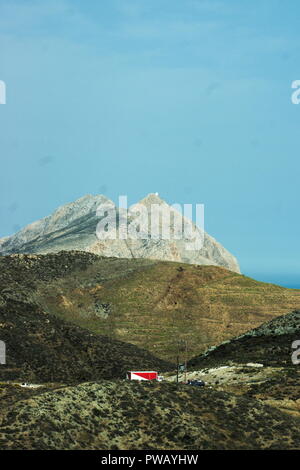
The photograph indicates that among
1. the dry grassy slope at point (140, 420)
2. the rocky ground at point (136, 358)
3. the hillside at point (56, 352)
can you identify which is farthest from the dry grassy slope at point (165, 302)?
the dry grassy slope at point (140, 420)

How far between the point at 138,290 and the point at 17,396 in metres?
99.1

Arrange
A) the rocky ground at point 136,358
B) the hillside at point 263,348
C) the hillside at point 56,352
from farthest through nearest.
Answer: the hillside at point 56,352 → the hillside at point 263,348 → the rocky ground at point 136,358

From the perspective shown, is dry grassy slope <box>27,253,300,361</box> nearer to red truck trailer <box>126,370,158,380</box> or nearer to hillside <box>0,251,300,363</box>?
hillside <box>0,251,300,363</box>

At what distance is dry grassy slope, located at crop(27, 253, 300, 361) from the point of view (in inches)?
6043

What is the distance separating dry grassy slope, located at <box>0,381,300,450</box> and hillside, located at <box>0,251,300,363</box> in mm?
69418

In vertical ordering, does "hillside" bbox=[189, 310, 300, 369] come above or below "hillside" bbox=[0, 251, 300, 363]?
below

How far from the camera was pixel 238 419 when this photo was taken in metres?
66.4

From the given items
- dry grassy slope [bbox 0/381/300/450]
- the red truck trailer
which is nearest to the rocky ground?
dry grassy slope [bbox 0/381/300/450]

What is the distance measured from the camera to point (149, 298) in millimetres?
168875

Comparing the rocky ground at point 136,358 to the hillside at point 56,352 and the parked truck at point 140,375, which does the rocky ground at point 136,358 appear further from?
the parked truck at point 140,375

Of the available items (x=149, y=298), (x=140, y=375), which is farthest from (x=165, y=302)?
(x=140, y=375)

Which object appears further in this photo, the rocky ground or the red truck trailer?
the red truck trailer

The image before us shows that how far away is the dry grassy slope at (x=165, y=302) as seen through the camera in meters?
154

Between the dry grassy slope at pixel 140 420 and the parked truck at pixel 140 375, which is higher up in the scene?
the parked truck at pixel 140 375
